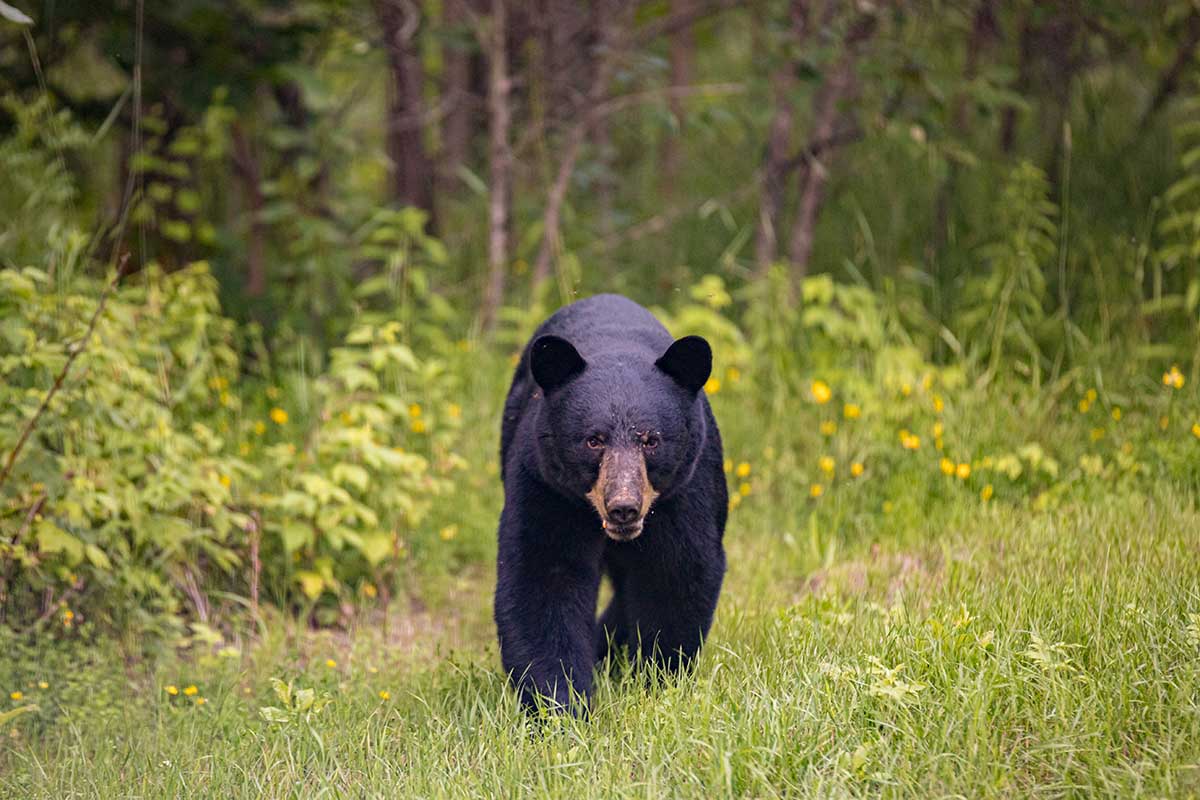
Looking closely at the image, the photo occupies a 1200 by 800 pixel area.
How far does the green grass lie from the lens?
285cm

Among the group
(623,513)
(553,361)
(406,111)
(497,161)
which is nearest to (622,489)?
(623,513)

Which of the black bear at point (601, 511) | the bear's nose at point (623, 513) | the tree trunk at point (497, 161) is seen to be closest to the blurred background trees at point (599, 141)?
the tree trunk at point (497, 161)

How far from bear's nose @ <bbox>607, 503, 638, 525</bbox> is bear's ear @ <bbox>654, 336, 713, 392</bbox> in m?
0.48

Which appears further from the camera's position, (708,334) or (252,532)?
(708,334)

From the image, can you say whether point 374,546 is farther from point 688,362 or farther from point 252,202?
point 252,202

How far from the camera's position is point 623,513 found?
311 centimetres

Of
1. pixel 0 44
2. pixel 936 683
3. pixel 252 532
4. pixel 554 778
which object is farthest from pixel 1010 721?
pixel 0 44

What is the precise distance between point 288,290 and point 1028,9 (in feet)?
14.8

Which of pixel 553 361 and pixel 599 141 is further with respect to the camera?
pixel 599 141

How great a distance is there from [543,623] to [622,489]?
0.57m

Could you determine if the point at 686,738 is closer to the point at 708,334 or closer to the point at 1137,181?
the point at 708,334

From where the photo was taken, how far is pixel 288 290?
7168 mm

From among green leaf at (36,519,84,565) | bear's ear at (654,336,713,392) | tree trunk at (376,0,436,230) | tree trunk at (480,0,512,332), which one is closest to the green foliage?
tree trunk at (480,0,512,332)

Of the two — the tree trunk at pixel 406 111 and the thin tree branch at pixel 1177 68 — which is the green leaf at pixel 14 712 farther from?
the thin tree branch at pixel 1177 68
